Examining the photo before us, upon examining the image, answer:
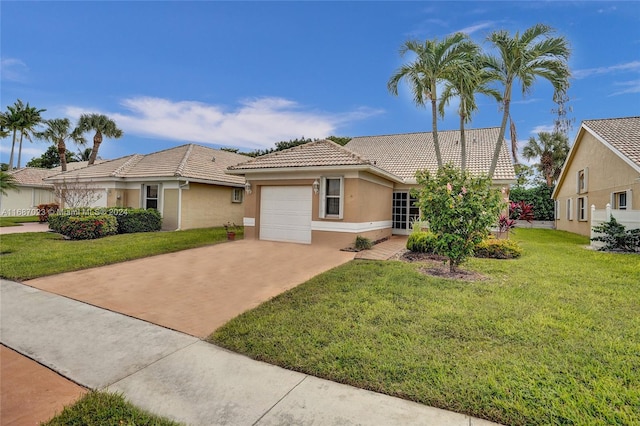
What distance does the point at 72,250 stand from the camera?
33.5 feet

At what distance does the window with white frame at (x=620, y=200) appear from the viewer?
13.7 m

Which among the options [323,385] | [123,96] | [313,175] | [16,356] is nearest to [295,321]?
[323,385]

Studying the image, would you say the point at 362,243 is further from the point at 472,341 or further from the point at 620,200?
the point at 620,200

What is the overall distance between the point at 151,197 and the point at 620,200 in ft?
77.4

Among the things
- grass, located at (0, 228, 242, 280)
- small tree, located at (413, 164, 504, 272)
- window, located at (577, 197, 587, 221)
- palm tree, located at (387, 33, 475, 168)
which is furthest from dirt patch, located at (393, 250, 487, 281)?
window, located at (577, 197, 587, 221)

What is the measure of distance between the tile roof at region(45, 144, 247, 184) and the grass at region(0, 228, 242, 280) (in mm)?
4635

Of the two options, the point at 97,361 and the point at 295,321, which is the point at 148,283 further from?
the point at 295,321

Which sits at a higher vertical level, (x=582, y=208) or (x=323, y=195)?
(x=323, y=195)

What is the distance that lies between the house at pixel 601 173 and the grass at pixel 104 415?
15354 mm

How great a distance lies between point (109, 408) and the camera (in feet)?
8.98

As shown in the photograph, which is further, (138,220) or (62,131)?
(62,131)

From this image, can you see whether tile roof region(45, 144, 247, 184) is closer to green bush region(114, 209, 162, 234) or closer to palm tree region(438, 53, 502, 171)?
green bush region(114, 209, 162, 234)

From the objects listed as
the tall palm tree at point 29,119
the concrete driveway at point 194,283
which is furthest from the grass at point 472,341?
the tall palm tree at point 29,119

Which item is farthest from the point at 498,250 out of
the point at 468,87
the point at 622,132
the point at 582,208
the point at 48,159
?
the point at 48,159
